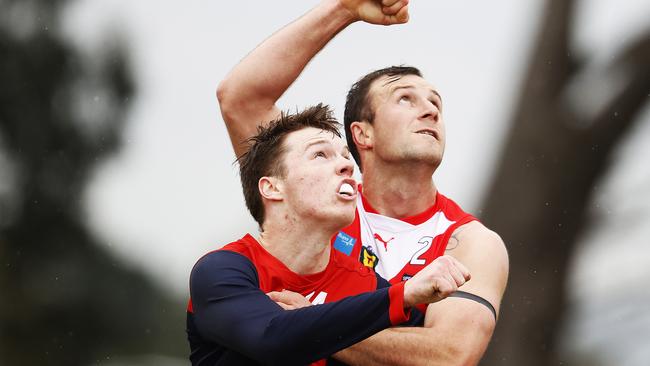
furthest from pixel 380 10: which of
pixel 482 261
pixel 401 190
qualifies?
pixel 482 261

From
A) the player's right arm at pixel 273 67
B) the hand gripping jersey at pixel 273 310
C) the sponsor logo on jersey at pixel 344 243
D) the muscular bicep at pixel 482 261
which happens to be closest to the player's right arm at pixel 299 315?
the hand gripping jersey at pixel 273 310

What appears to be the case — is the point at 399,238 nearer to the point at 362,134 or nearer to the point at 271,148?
the point at 362,134

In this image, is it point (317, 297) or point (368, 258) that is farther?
point (368, 258)

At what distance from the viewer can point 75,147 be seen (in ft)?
31.7

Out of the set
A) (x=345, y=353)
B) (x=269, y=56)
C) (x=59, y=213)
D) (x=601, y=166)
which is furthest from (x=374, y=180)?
(x=59, y=213)

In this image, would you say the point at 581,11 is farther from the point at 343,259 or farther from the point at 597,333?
the point at 343,259

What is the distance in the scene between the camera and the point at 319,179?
446 cm

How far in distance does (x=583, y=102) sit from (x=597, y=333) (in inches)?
49.9

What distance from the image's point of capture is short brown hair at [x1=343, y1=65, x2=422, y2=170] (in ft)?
18.3

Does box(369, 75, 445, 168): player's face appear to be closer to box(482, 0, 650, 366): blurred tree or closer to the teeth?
the teeth

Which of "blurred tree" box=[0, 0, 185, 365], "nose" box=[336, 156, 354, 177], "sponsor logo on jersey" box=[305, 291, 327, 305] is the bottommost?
"blurred tree" box=[0, 0, 185, 365]

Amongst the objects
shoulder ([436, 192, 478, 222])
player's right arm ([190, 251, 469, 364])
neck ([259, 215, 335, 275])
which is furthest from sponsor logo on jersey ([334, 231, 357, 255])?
player's right arm ([190, 251, 469, 364])

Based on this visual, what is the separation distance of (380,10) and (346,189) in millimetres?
930

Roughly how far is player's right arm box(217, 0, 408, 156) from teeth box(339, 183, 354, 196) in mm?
865
